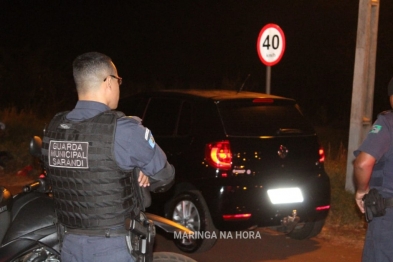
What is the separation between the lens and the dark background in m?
23.3

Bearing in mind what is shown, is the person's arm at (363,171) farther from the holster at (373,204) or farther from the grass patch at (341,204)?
the grass patch at (341,204)

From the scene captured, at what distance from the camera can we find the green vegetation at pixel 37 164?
7593mm

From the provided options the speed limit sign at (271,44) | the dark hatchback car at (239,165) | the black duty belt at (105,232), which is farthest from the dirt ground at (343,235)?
the black duty belt at (105,232)

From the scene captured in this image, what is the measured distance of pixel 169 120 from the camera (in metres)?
6.80

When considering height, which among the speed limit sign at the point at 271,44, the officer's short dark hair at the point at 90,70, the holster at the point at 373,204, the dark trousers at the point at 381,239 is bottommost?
the dark trousers at the point at 381,239

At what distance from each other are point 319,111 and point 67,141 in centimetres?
2105

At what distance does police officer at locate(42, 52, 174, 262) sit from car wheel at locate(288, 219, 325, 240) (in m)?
3.96

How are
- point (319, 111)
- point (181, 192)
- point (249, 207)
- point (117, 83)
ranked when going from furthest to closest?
point (319, 111) → point (181, 192) → point (249, 207) → point (117, 83)

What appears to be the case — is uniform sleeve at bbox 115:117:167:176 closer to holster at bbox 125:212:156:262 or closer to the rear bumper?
holster at bbox 125:212:156:262

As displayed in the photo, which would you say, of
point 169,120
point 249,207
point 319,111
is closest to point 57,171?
point 249,207

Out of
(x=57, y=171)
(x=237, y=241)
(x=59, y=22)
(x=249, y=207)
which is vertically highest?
(x=59, y=22)

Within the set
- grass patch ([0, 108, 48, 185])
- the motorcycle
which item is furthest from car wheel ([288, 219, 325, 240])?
grass patch ([0, 108, 48, 185])

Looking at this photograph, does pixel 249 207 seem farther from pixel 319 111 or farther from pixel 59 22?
pixel 59 22

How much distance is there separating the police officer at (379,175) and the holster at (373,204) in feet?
0.14
